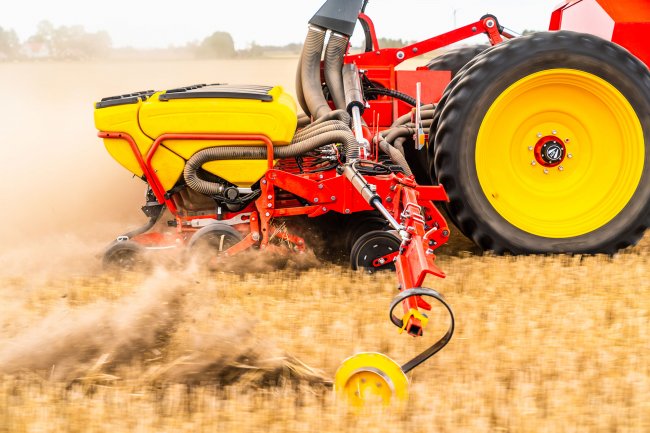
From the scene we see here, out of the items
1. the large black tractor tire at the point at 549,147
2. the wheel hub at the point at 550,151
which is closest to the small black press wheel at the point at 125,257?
the large black tractor tire at the point at 549,147

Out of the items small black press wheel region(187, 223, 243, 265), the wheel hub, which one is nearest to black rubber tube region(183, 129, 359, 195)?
small black press wheel region(187, 223, 243, 265)

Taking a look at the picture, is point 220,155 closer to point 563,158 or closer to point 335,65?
point 335,65

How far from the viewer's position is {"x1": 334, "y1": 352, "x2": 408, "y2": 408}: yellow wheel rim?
87.5 inches

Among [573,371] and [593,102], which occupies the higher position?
[593,102]

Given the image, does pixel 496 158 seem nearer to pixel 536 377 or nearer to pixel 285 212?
pixel 285 212

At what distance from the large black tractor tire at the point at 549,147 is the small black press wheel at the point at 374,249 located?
0.49 m

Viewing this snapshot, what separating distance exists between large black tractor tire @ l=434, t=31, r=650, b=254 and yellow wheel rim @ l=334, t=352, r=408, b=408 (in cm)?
168

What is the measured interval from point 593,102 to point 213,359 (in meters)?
2.54

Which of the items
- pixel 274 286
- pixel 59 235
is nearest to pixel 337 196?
pixel 274 286

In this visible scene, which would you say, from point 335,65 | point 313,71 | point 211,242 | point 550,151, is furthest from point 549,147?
point 211,242

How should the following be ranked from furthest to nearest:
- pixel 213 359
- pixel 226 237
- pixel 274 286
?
pixel 226 237
pixel 274 286
pixel 213 359

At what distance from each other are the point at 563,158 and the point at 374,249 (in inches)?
48.2

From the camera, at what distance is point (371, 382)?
88.3 inches

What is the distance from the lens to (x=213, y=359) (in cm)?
258
